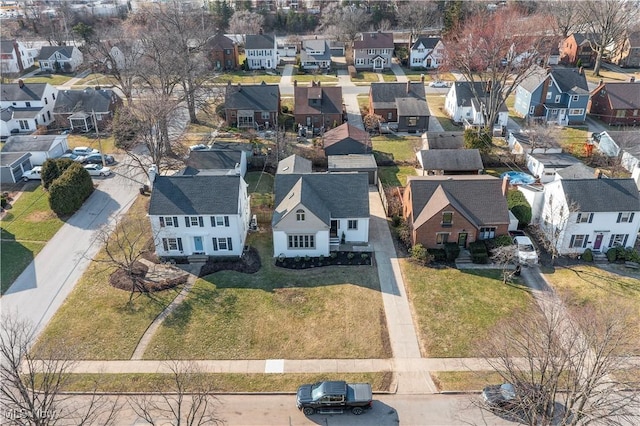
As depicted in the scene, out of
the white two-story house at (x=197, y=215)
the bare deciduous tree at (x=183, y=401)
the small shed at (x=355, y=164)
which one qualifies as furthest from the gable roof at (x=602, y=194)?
the bare deciduous tree at (x=183, y=401)

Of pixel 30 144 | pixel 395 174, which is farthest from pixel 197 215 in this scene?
pixel 30 144

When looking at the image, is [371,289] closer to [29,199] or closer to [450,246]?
[450,246]

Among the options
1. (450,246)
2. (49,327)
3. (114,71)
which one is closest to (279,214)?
(450,246)

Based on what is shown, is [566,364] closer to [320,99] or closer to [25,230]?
[25,230]

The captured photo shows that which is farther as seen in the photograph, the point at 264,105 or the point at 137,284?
the point at 264,105

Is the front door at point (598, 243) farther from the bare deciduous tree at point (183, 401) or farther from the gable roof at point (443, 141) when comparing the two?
the bare deciduous tree at point (183, 401)

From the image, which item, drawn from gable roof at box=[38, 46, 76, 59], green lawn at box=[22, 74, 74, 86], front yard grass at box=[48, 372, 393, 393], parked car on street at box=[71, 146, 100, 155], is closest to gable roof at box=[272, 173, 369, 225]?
front yard grass at box=[48, 372, 393, 393]
